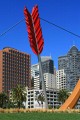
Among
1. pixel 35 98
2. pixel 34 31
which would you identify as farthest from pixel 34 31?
pixel 35 98

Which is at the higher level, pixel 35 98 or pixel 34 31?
pixel 34 31

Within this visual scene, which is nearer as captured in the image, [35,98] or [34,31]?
[34,31]

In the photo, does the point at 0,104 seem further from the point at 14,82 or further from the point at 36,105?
the point at 14,82

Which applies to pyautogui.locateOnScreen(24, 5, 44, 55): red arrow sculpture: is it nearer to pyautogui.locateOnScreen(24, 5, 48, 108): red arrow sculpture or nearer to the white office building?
pyautogui.locateOnScreen(24, 5, 48, 108): red arrow sculpture

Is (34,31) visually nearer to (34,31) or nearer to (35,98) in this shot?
(34,31)

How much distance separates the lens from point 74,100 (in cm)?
3550

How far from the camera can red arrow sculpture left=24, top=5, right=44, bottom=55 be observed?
31.3 m

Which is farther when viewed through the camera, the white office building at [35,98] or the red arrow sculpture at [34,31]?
the white office building at [35,98]

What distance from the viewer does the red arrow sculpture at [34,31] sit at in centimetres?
3126

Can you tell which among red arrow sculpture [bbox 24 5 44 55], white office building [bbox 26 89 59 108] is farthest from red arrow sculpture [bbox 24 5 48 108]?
white office building [bbox 26 89 59 108]

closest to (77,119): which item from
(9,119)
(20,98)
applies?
(9,119)

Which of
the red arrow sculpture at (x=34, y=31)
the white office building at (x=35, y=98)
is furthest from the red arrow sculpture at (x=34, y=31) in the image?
the white office building at (x=35, y=98)

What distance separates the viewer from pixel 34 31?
3167 cm

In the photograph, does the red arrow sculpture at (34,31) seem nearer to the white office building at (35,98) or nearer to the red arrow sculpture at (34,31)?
the red arrow sculpture at (34,31)
